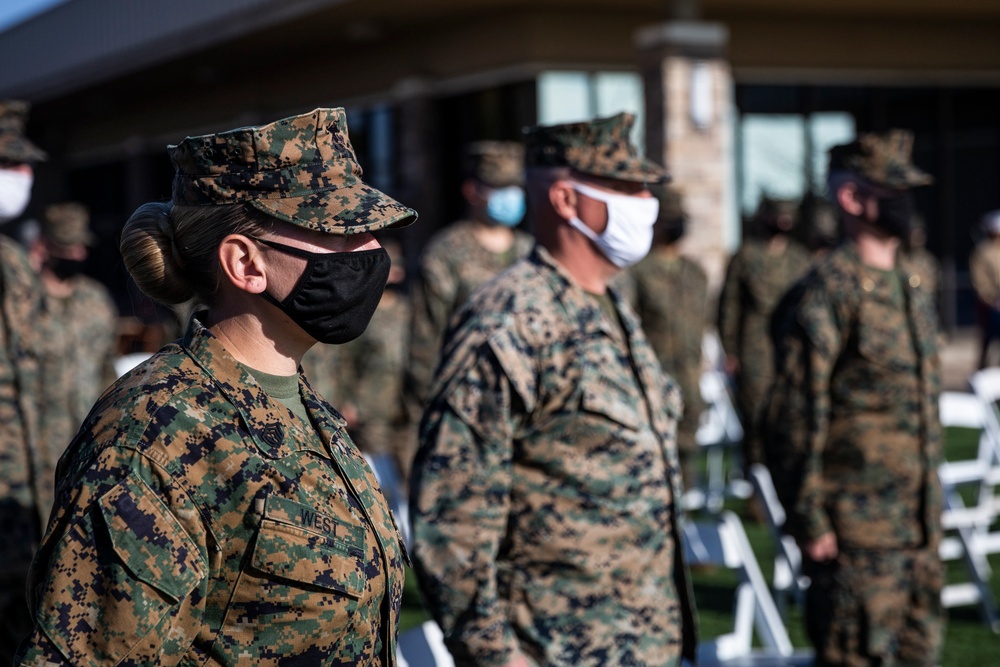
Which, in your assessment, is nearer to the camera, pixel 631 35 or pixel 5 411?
pixel 5 411

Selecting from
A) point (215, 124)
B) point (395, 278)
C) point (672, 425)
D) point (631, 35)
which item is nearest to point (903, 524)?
point (672, 425)

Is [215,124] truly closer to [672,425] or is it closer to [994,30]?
[994,30]

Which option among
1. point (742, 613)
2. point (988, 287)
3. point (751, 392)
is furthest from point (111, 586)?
point (988, 287)

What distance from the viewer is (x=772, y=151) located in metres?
15.9

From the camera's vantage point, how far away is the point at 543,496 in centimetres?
296

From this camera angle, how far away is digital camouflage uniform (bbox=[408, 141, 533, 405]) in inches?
268

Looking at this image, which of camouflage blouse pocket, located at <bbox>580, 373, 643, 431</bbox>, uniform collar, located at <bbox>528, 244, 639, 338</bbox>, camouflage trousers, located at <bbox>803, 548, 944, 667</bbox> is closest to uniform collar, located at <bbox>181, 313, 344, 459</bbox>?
camouflage blouse pocket, located at <bbox>580, 373, 643, 431</bbox>

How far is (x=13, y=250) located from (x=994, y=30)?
15407 millimetres

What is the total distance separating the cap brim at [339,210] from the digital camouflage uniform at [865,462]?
105 inches

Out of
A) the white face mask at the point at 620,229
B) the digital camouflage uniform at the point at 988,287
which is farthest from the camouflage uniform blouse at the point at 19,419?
the digital camouflage uniform at the point at 988,287

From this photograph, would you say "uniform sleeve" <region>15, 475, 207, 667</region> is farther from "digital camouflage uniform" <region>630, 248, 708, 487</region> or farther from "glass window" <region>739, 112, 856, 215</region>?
"glass window" <region>739, 112, 856, 215</region>

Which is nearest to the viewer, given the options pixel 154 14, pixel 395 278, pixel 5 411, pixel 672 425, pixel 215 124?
pixel 672 425

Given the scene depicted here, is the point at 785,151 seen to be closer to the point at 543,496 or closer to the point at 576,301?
the point at 576,301

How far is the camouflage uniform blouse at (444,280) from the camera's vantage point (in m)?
6.81
